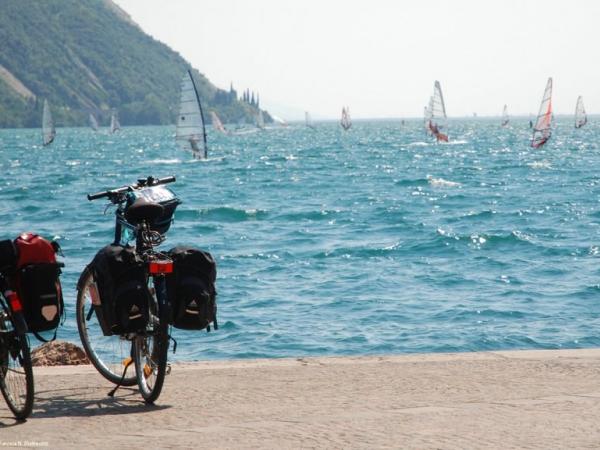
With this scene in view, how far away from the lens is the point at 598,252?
21.3 m

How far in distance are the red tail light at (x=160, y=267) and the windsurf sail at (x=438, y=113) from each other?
7817 centimetres

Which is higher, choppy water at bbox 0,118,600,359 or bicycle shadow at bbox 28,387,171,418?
bicycle shadow at bbox 28,387,171,418

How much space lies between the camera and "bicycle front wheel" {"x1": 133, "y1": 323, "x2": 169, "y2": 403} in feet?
19.6

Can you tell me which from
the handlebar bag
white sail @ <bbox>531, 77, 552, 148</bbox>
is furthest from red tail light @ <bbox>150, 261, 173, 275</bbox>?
white sail @ <bbox>531, 77, 552, 148</bbox>

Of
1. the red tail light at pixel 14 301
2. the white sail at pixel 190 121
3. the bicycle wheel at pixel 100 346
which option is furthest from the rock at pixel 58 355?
the white sail at pixel 190 121

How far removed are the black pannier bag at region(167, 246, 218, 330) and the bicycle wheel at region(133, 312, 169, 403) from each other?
0.56 feet

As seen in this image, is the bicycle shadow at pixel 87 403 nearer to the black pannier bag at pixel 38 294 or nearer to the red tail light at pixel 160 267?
the black pannier bag at pixel 38 294

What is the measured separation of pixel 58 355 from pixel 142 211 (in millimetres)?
2550

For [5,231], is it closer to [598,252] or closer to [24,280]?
[598,252]

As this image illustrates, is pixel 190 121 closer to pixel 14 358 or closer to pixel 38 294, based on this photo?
pixel 38 294

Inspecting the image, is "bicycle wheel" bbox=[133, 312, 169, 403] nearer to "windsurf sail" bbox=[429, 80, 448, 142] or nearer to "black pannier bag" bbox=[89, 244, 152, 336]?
"black pannier bag" bbox=[89, 244, 152, 336]

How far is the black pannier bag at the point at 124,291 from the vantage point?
6059mm

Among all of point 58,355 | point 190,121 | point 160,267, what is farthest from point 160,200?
point 190,121

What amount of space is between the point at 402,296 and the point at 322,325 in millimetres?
2419
